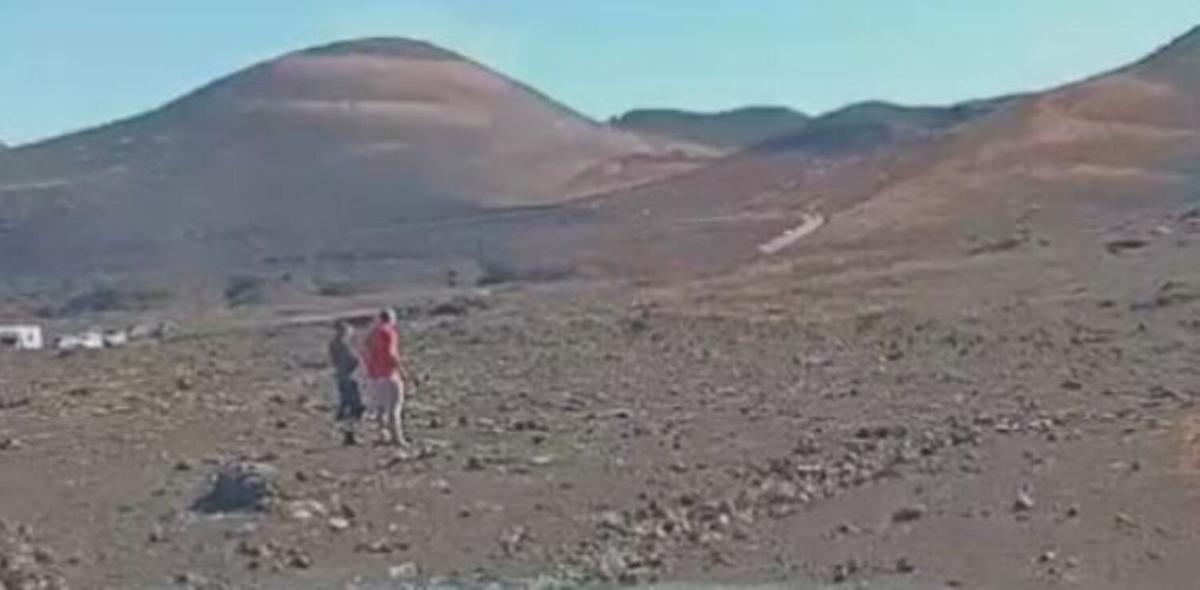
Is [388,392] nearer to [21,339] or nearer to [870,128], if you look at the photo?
[21,339]

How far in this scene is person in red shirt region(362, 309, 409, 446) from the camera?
3484 cm

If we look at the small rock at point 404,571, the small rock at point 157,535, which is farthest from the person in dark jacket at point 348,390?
the small rock at point 404,571

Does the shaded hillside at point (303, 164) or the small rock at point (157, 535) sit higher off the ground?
the shaded hillside at point (303, 164)

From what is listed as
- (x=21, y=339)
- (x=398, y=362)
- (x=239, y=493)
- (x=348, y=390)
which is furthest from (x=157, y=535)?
(x=21, y=339)

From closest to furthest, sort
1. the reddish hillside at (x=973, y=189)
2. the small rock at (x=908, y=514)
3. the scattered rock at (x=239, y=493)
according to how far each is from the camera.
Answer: the small rock at (x=908, y=514), the scattered rock at (x=239, y=493), the reddish hillside at (x=973, y=189)

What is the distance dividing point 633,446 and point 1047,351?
40.6ft

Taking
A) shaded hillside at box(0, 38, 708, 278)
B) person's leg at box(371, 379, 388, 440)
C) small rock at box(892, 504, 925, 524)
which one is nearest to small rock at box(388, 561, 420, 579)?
small rock at box(892, 504, 925, 524)

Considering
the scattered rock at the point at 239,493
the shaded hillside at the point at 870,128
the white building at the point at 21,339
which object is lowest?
the white building at the point at 21,339

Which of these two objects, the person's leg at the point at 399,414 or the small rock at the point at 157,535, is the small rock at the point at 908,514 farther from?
the person's leg at the point at 399,414

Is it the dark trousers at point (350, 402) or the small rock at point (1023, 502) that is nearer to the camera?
the small rock at point (1023, 502)

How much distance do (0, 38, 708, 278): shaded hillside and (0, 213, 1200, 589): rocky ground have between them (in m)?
70.5

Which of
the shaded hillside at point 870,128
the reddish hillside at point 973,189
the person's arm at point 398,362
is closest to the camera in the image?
the person's arm at point 398,362

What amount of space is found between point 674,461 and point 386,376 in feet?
13.3

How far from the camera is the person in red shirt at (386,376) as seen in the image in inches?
1372
